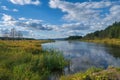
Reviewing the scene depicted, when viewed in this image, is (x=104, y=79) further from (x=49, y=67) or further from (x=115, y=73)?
(x=49, y=67)

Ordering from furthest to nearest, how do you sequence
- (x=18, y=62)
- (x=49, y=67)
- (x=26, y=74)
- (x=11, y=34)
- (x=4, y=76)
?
1. (x=11, y=34)
2. (x=49, y=67)
3. (x=18, y=62)
4. (x=26, y=74)
5. (x=4, y=76)

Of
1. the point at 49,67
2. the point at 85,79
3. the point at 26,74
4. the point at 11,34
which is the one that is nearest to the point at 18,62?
the point at 49,67

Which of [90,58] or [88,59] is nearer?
[88,59]

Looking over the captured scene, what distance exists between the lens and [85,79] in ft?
53.9

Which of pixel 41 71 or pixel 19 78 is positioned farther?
pixel 41 71

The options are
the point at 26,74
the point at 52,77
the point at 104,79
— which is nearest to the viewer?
the point at 104,79

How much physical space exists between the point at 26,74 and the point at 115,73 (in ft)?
25.6

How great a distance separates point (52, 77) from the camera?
2308 centimetres

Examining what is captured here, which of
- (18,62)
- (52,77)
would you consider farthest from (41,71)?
(18,62)

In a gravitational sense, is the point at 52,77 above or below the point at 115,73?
below

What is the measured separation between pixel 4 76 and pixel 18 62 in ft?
23.5

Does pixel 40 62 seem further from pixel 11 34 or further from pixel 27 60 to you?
pixel 11 34

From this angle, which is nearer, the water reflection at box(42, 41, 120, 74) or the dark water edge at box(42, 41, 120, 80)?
the dark water edge at box(42, 41, 120, 80)

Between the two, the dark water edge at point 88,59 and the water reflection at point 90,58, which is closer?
the dark water edge at point 88,59
